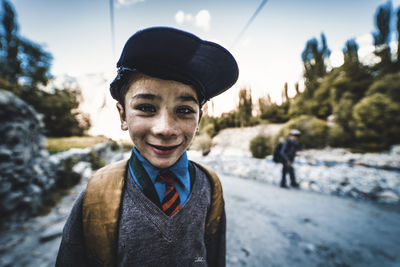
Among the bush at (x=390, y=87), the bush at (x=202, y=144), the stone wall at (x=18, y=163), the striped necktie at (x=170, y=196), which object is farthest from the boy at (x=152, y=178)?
the bush at (x=390, y=87)

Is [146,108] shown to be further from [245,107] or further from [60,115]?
[245,107]

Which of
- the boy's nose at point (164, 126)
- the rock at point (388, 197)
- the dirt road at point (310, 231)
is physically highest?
the boy's nose at point (164, 126)

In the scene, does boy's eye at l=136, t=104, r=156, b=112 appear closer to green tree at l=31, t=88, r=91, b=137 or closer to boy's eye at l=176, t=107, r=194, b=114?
boy's eye at l=176, t=107, r=194, b=114

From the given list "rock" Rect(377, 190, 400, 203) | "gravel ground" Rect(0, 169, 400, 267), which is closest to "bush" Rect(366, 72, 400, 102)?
"rock" Rect(377, 190, 400, 203)

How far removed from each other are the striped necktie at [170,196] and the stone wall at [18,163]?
4372 millimetres

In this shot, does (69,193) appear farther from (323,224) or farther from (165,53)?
(323,224)

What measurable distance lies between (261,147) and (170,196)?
10.7 m

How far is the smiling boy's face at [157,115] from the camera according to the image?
807 mm

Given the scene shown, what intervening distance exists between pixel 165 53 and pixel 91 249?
1103 millimetres

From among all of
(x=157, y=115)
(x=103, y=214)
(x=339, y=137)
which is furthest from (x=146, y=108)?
(x=339, y=137)

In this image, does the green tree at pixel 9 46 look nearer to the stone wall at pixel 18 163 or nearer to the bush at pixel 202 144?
the stone wall at pixel 18 163

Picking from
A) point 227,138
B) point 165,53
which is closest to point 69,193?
point 165,53

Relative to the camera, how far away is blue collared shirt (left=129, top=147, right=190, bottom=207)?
848 millimetres

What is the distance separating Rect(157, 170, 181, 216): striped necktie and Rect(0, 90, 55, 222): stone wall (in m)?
4.37
